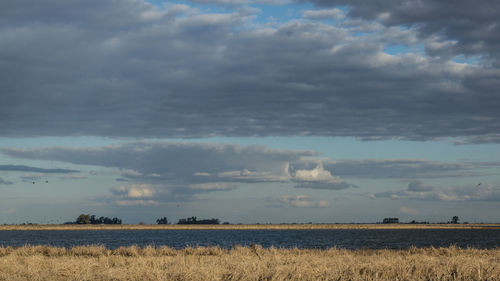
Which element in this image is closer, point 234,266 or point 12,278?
point 12,278

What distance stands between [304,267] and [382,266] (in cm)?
362

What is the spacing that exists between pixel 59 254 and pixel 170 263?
16.8m

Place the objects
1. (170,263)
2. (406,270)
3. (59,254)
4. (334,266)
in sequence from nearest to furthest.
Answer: (406,270) < (334,266) < (170,263) < (59,254)

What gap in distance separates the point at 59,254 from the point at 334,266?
2405 centimetres

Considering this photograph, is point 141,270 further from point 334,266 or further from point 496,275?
point 496,275

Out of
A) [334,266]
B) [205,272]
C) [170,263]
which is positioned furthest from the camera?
[170,263]

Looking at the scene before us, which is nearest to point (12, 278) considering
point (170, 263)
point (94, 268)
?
point (94, 268)

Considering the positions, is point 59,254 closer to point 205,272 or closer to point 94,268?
point 94,268

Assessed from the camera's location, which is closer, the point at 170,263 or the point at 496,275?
the point at 496,275

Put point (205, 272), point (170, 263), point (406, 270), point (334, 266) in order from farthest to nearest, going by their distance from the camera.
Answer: point (170, 263) < point (334, 266) < point (406, 270) < point (205, 272)

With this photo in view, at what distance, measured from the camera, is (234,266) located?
24.0 m

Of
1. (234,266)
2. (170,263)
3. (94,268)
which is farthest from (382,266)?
(94,268)

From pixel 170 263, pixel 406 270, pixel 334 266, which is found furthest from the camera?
pixel 170 263

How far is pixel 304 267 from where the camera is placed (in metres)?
22.8
